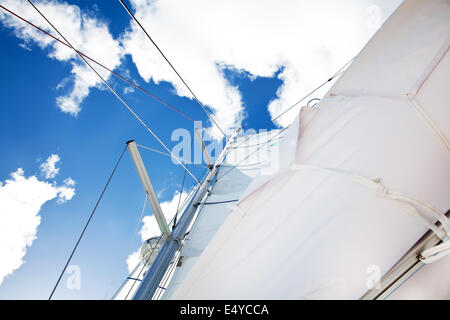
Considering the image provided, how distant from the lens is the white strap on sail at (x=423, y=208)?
86cm

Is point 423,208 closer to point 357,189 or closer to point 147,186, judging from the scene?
point 357,189

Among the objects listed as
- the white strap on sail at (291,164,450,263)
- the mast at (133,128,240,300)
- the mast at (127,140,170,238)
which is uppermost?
the mast at (127,140,170,238)

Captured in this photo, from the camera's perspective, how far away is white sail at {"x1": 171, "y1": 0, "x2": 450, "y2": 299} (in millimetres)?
883

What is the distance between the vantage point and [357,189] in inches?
39.8

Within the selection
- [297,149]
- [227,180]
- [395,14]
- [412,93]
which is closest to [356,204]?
[297,149]

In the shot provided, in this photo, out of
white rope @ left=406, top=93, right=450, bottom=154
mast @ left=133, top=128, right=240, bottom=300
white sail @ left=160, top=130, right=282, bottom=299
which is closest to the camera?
white rope @ left=406, top=93, right=450, bottom=154

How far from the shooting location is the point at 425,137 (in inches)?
35.2

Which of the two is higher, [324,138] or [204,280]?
[324,138]

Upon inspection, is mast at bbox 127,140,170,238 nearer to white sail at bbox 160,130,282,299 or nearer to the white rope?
white sail at bbox 160,130,282,299

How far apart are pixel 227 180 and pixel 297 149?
3.19 meters

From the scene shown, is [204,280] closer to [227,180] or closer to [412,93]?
[412,93]

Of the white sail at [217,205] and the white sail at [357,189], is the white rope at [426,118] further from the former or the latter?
the white sail at [217,205]

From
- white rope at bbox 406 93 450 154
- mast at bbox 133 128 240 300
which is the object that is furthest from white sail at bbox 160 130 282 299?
white rope at bbox 406 93 450 154
